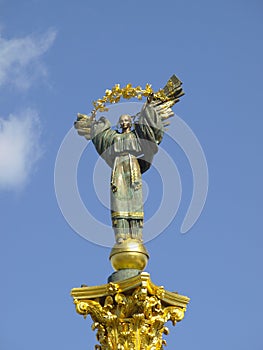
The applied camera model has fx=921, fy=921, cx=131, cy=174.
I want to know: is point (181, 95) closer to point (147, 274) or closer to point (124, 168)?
point (124, 168)

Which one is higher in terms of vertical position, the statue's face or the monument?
the statue's face

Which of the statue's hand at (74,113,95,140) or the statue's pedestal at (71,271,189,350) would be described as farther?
the statue's hand at (74,113,95,140)

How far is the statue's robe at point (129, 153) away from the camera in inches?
995

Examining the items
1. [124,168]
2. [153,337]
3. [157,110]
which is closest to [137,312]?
[153,337]

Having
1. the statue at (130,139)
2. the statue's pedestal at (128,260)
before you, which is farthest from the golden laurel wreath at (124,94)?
the statue's pedestal at (128,260)

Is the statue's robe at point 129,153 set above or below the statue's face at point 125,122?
below

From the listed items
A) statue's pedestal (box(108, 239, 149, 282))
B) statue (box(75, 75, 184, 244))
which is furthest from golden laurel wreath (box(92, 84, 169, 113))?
statue's pedestal (box(108, 239, 149, 282))

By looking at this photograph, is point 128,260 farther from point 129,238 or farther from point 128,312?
point 128,312

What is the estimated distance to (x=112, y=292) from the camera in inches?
919

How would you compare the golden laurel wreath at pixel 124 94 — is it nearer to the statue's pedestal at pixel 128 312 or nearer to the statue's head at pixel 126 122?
the statue's head at pixel 126 122

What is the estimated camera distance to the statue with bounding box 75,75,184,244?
2525 centimetres

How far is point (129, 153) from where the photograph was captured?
26.1m

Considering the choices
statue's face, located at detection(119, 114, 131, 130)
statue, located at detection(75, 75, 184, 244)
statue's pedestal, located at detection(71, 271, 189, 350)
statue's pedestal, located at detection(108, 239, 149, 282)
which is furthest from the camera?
statue's face, located at detection(119, 114, 131, 130)

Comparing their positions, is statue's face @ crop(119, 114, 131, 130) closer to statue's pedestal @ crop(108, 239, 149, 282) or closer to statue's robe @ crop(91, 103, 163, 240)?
statue's robe @ crop(91, 103, 163, 240)
